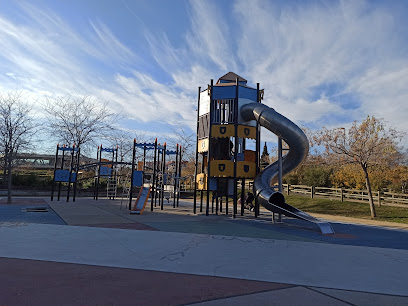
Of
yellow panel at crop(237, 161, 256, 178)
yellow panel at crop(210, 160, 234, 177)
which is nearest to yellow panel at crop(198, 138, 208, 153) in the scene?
yellow panel at crop(210, 160, 234, 177)

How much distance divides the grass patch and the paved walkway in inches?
450

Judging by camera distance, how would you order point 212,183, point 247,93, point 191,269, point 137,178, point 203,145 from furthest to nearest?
point 137,178 → point 203,145 → point 247,93 → point 212,183 → point 191,269

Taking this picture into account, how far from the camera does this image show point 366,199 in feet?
77.4

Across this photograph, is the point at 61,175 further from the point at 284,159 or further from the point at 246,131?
the point at 284,159

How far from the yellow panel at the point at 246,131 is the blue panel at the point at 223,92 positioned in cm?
192

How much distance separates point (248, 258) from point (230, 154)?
1173cm

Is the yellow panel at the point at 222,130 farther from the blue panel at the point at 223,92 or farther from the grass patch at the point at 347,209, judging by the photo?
the grass patch at the point at 347,209

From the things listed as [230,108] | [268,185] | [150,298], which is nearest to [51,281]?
[150,298]

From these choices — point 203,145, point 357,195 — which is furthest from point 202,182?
point 357,195

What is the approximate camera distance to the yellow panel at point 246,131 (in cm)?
1576

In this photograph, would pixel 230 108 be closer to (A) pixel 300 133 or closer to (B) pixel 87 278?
(A) pixel 300 133

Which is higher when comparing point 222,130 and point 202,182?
point 222,130

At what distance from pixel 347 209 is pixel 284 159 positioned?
995 centimetres

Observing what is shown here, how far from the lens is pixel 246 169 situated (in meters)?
15.5
